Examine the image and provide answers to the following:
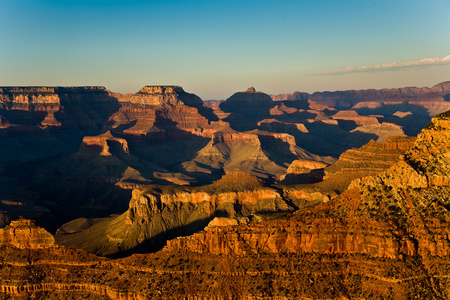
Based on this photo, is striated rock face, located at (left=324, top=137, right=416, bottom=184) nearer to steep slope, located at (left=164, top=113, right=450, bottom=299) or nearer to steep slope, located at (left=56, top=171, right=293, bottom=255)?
steep slope, located at (left=56, top=171, right=293, bottom=255)

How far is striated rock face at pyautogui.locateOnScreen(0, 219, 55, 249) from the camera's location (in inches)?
2761

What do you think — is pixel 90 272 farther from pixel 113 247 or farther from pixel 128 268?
pixel 113 247

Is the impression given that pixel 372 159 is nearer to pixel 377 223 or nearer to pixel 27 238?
pixel 377 223

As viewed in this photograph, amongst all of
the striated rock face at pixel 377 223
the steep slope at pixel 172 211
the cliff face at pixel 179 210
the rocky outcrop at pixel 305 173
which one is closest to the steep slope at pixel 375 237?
the striated rock face at pixel 377 223

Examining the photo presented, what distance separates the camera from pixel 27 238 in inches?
2766

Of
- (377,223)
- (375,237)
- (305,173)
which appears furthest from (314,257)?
(305,173)

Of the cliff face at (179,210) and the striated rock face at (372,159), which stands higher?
the striated rock face at (372,159)

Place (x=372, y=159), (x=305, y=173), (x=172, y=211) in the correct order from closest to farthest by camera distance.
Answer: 1. (x=372, y=159)
2. (x=172, y=211)
3. (x=305, y=173)

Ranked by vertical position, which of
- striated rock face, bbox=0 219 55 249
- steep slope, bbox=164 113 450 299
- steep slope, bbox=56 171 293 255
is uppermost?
steep slope, bbox=164 113 450 299

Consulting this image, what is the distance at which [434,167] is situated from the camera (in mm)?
58500

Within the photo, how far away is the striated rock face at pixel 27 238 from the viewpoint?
70125 mm

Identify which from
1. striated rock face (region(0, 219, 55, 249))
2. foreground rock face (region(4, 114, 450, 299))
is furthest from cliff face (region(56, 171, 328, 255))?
foreground rock face (region(4, 114, 450, 299))

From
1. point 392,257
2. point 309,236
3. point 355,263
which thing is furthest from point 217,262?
point 392,257

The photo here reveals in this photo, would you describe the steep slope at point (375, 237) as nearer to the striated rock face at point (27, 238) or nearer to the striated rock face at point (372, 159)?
the striated rock face at point (27, 238)
